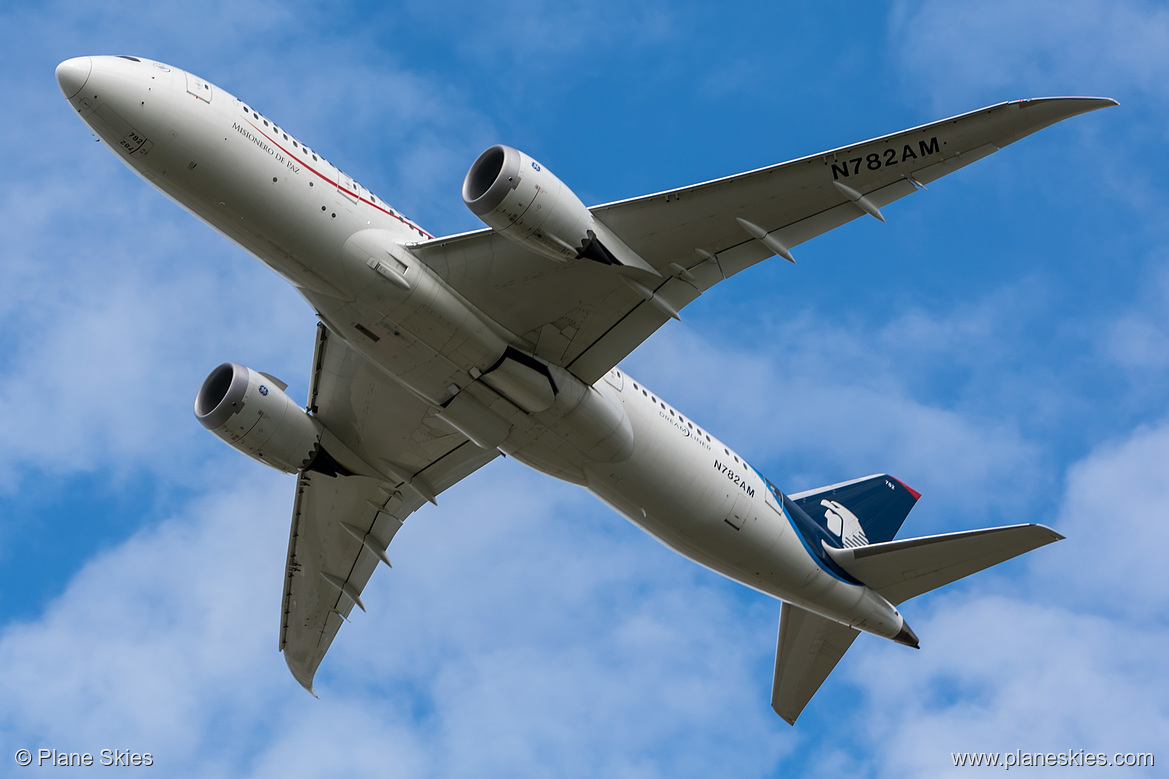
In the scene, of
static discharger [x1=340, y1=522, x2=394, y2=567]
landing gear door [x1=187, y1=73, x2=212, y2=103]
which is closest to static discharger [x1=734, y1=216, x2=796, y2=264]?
landing gear door [x1=187, y1=73, x2=212, y2=103]

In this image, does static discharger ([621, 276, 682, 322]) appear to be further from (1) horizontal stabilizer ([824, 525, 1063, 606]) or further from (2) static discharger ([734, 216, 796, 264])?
(1) horizontal stabilizer ([824, 525, 1063, 606])

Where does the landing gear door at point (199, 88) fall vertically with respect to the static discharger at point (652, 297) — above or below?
below

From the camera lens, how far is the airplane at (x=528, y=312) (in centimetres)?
1958

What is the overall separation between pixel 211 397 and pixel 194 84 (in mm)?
7766

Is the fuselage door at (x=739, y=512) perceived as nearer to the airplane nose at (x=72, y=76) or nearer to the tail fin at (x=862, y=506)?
the tail fin at (x=862, y=506)

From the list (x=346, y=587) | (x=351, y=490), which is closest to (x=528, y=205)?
(x=351, y=490)

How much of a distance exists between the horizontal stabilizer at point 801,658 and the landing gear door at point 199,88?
18.7m

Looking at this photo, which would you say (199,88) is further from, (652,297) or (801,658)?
(801,658)

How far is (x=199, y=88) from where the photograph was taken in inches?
787

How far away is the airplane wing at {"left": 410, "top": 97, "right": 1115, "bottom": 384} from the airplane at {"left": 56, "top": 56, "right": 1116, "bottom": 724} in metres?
0.04

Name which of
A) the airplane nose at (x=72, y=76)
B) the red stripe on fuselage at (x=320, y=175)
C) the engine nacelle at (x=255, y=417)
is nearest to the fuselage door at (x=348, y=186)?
the red stripe on fuselage at (x=320, y=175)

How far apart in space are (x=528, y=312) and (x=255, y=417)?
24.4 feet

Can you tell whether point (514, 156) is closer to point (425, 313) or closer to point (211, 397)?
point (425, 313)

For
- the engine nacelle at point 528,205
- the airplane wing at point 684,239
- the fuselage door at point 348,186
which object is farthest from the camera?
the fuselage door at point 348,186
